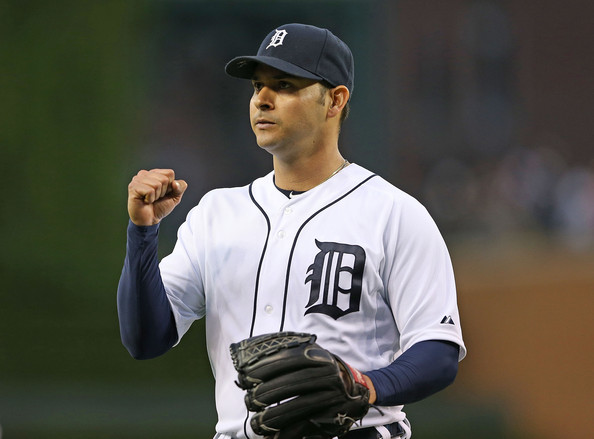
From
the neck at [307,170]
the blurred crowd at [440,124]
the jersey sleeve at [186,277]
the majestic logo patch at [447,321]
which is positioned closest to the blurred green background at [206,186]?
the blurred crowd at [440,124]

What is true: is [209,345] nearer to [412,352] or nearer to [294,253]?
[294,253]

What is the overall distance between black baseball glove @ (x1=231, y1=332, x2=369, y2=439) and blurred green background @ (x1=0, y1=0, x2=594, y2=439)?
152 inches

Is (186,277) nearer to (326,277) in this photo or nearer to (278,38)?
(326,277)

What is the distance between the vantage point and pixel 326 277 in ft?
6.61

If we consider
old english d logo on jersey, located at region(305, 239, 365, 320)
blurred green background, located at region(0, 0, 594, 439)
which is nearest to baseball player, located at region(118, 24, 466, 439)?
old english d logo on jersey, located at region(305, 239, 365, 320)

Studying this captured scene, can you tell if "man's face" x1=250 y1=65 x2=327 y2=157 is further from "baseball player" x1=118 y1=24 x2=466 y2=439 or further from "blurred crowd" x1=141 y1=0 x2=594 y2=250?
"blurred crowd" x1=141 y1=0 x2=594 y2=250

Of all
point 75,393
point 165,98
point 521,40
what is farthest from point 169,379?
point 521,40

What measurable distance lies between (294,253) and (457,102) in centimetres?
775

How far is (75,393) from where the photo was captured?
585 centimetres

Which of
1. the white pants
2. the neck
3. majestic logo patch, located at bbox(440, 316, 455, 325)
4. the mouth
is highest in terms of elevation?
the mouth

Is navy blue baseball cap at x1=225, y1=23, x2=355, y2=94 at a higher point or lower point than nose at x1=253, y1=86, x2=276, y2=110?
higher

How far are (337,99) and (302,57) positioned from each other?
0.48 ft

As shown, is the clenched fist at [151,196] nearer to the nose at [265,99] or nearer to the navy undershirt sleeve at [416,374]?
the nose at [265,99]

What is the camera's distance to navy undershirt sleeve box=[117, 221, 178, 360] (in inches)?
80.4
